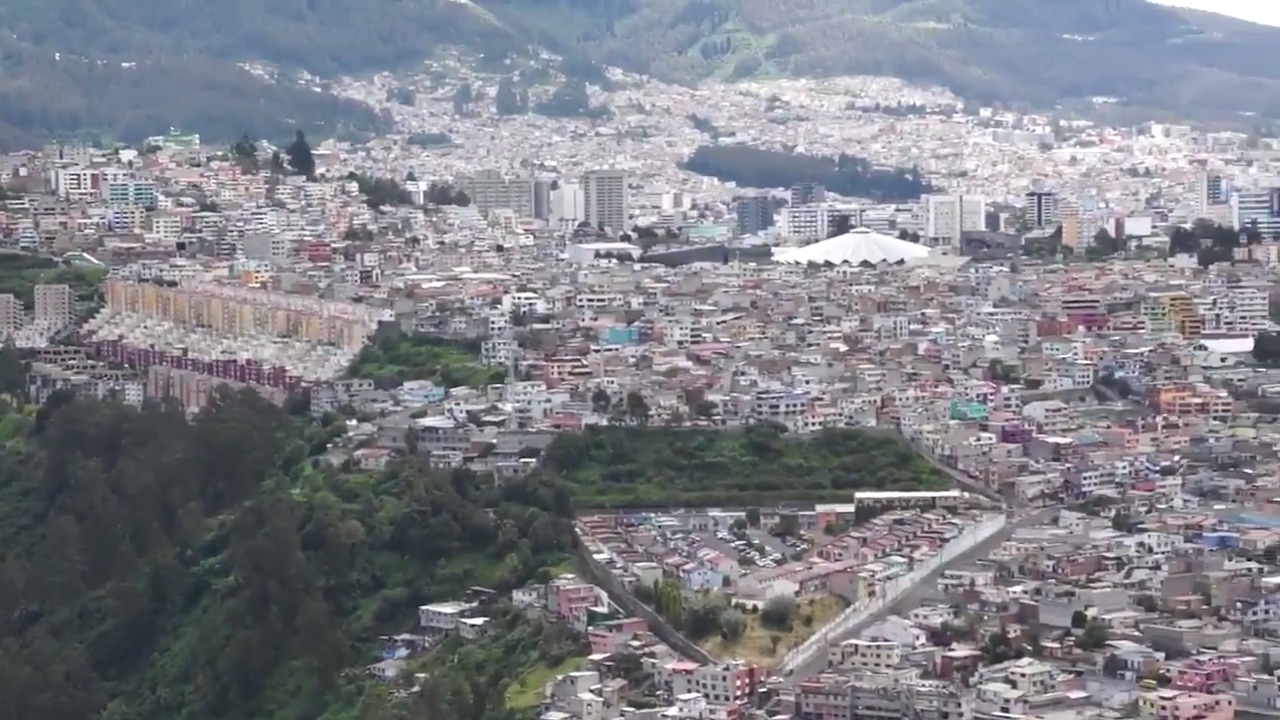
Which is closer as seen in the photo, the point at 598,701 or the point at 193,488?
the point at 598,701

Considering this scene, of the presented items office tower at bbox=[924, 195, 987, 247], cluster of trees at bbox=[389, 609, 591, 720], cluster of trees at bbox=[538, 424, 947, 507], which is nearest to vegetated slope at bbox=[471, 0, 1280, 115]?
office tower at bbox=[924, 195, 987, 247]

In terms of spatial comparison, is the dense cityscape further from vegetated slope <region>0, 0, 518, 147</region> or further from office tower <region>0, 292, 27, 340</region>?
vegetated slope <region>0, 0, 518, 147</region>

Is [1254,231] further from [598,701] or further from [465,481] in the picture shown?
[598,701]

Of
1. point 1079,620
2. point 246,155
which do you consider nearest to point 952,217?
point 246,155

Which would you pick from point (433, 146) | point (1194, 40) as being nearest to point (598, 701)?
point (433, 146)

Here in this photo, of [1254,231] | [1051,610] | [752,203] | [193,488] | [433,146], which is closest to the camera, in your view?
[1051,610]

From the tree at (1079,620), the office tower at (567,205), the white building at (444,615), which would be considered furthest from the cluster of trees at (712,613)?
the office tower at (567,205)
